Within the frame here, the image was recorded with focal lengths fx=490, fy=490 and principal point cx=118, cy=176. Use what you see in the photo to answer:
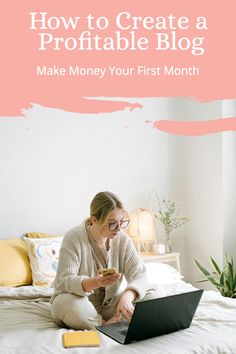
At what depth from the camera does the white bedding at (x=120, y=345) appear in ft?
5.58

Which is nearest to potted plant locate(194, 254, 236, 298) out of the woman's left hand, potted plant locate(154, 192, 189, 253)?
potted plant locate(154, 192, 189, 253)

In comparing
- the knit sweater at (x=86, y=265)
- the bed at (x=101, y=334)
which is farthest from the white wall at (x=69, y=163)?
the knit sweater at (x=86, y=265)

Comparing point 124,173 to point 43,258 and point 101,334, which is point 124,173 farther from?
point 101,334

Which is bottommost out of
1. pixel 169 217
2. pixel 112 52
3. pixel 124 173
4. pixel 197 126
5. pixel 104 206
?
pixel 169 217

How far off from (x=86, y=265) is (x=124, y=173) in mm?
1577

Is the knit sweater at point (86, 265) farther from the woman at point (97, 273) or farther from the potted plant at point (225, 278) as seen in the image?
the potted plant at point (225, 278)

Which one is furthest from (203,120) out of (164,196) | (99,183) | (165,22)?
(165,22)

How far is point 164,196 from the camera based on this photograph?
3.88m

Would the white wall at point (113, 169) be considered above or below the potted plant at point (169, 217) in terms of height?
above

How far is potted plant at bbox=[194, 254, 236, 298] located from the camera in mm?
3301

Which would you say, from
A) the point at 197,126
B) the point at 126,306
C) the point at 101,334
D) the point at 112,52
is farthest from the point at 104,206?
the point at 197,126

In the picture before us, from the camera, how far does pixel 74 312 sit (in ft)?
6.46

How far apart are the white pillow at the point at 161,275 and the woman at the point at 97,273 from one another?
0.63m

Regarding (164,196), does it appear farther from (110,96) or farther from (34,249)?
(34,249)
